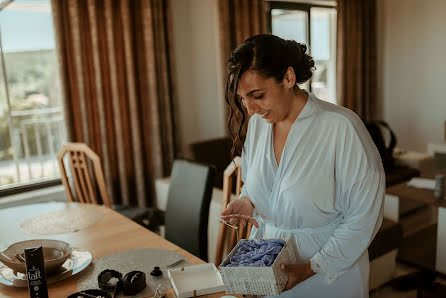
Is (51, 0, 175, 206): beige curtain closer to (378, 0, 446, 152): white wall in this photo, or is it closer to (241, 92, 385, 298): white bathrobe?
(241, 92, 385, 298): white bathrobe

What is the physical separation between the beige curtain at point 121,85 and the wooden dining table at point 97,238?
128cm

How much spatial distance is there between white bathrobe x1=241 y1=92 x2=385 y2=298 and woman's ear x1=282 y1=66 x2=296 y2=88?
9cm

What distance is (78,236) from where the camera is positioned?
1.70 m

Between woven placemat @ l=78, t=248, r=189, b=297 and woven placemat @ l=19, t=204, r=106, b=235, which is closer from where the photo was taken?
woven placemat @ l=78, t=248, r=189, b=297

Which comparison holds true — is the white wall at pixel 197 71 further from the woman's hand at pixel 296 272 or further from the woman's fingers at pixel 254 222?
the woman's hand at pixel 296 272

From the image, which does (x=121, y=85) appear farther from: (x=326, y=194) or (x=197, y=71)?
(x=326, y=194)

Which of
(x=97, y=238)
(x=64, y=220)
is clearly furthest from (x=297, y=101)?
(x=64, y=220)

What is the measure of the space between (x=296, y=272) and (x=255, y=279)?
163mm

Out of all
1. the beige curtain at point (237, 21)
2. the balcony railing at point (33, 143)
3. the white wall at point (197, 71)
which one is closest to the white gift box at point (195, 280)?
the white wall at point (197, 71)

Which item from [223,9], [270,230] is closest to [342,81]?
[223,9]

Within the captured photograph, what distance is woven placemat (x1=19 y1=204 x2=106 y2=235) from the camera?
5.87 feet

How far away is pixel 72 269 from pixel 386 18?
5.23m

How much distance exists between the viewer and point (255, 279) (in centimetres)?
98

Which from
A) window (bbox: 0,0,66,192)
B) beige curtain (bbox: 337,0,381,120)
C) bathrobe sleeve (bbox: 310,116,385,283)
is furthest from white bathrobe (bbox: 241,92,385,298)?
beige curtain (bbox: 337,0,381,120)
